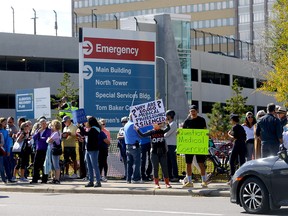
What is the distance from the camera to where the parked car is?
14.8 meters

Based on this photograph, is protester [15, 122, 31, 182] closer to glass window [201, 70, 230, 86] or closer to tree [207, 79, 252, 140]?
tree [207, 79, 252, 140]

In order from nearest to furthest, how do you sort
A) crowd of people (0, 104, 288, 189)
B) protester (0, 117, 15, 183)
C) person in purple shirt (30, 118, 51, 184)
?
crowd of people (0, 104, 288, 189) < person in purple shirt (30, 118, 51, 184) < protester (0, 117, 15, 183)

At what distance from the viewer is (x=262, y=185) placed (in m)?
15.1

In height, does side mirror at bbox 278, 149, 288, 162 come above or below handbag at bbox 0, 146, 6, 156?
above

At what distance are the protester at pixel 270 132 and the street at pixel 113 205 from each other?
142 cm

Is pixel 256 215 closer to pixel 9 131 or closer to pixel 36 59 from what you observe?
pixel 9 131

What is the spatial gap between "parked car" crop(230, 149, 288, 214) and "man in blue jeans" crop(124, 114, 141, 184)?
7.97m

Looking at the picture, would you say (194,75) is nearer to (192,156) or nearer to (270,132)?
(192,156)

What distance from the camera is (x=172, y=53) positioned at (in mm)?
71875

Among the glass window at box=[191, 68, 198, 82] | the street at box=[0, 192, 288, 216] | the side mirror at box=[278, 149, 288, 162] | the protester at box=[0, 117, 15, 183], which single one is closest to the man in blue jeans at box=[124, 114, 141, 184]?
the street at box=[0, 192, 288, 216]

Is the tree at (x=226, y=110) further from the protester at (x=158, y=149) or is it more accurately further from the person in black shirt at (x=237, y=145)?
the protester at (x=158, y=149)

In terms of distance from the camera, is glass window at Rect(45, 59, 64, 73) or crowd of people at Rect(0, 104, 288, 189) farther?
glass window at Rect(45, 59, 64, 73)

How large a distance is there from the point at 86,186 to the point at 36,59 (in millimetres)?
55415

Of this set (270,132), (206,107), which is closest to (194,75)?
(206,107)
